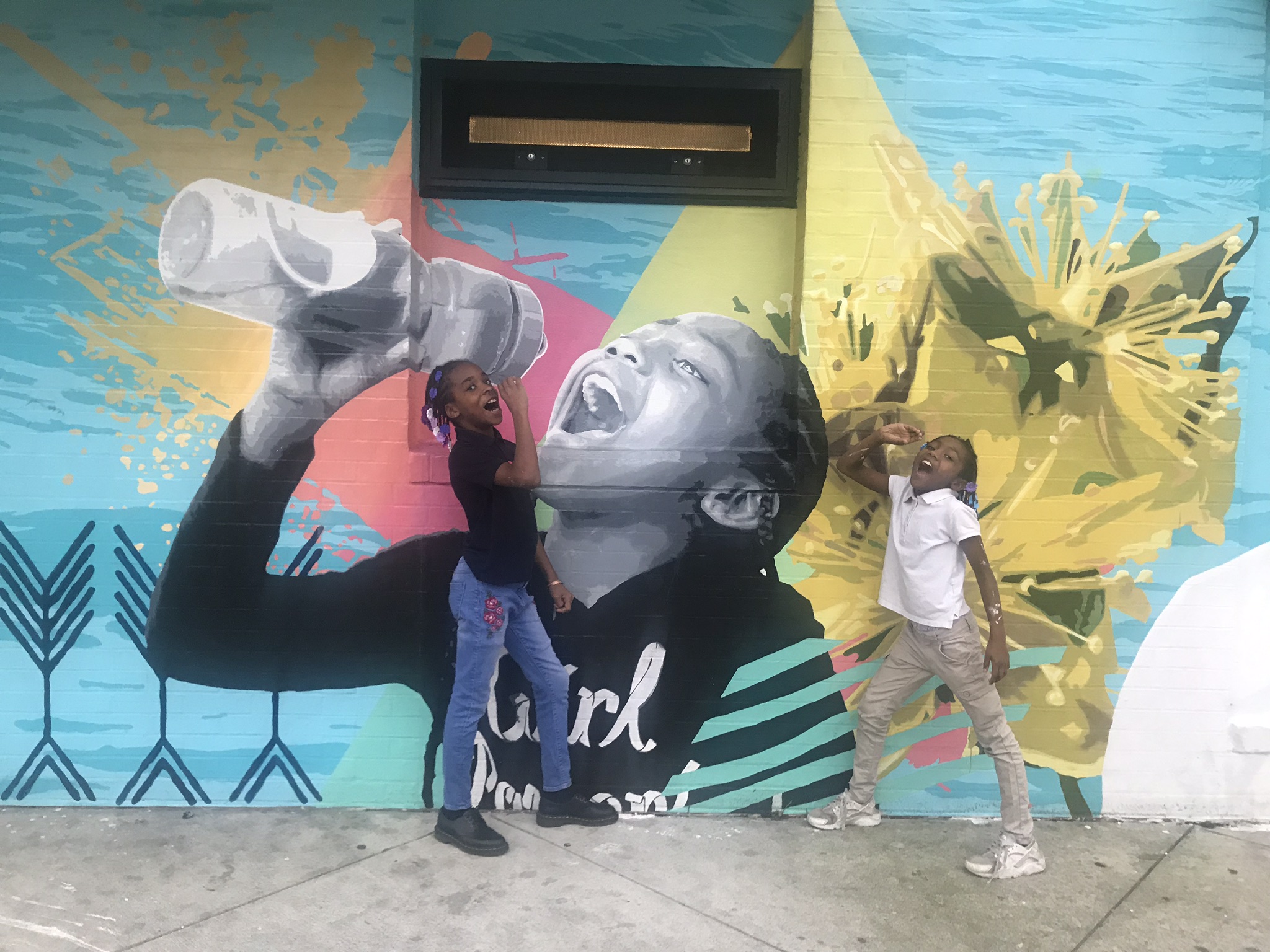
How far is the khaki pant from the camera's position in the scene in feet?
12.4

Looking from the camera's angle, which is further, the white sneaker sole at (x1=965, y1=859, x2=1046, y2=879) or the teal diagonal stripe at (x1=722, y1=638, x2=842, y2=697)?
the teal diagonal stripe at (x1=722, y1=638, x2=842, y2=697)

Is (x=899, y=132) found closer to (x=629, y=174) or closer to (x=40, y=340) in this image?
(x=629, y=174)

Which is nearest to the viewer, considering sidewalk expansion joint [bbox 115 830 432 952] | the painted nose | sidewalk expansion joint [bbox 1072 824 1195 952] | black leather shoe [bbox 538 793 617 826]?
sidewalk expansion joint [bbox 115 830 432 952]

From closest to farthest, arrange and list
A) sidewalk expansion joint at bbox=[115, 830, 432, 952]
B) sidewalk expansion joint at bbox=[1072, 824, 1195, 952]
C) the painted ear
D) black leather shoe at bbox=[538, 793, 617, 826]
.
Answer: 1. sidewalk expansion joint at bbox=[115, 830, 432, 952]
2. sidewalk expansion joint at bbox=[1072, 824, 1195, 952]
3. black leather shoe at bbox=[538, 793, 617, 826]
4. the painted ear

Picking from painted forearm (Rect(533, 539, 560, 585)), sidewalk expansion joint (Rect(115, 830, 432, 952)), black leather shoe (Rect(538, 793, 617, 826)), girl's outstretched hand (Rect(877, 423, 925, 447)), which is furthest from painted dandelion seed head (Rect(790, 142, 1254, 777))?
sidewalk expansion joint (Rect(115, 830, 432, 952))

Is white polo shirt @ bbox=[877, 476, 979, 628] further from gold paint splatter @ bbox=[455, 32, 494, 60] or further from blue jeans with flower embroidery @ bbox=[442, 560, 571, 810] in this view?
gold paint splatter @ bbox=[455, 32, 494, 60]

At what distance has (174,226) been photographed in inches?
161

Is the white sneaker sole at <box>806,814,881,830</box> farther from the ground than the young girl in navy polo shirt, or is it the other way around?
the young girl in navy polo shirt

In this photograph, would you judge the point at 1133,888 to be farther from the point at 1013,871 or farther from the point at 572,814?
the point at 572,814

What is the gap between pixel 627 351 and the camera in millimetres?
4277

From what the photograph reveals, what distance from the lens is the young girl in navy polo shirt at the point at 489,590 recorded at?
12.2 ft

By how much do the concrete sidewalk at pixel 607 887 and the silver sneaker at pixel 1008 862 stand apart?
1.9 inches

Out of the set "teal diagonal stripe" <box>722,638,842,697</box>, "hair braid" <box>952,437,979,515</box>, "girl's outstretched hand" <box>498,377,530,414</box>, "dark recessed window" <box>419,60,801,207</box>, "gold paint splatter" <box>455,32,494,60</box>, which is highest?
"gold paint splatter" <box>455,32,494,60</box>

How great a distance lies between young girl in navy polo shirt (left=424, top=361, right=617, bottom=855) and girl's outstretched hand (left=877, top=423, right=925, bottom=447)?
152 cm
